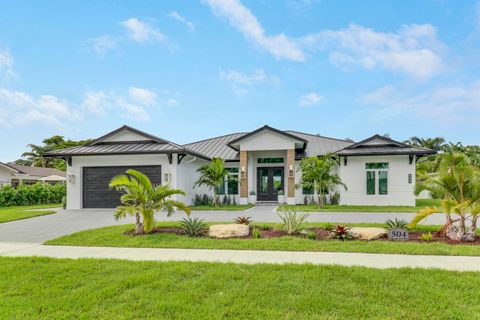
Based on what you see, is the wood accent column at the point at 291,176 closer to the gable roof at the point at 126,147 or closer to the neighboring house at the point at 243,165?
the neighboring house at the point at 243,165

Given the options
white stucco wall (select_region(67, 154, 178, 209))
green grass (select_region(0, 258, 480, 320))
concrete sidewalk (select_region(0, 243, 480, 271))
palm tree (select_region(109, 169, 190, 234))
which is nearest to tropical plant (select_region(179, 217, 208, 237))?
palm tree (select_region(109, 169, 190, 234))

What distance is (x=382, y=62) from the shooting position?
1496cm

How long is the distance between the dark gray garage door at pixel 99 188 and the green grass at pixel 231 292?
11313 millimetres

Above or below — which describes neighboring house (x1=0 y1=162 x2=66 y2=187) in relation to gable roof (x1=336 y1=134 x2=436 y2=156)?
below

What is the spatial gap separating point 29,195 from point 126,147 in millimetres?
11325

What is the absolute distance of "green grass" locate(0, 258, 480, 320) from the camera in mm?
3346

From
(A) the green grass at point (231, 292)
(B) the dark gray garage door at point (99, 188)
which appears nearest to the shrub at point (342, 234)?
(A) the green grass at point (231, 292)

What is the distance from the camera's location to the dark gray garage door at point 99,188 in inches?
635

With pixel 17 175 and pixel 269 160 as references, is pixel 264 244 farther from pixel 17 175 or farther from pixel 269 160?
pixel 17 175

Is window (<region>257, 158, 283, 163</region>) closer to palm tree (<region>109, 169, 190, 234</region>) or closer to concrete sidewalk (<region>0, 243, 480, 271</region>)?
palm tree (<region>109, 169, 190, 234</region>)

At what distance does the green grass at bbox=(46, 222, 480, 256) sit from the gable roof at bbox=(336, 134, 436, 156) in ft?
29.8

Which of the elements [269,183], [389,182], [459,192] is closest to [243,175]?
[269,183]

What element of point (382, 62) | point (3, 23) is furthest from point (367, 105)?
point (3, 23)

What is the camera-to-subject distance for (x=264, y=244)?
678 cm
